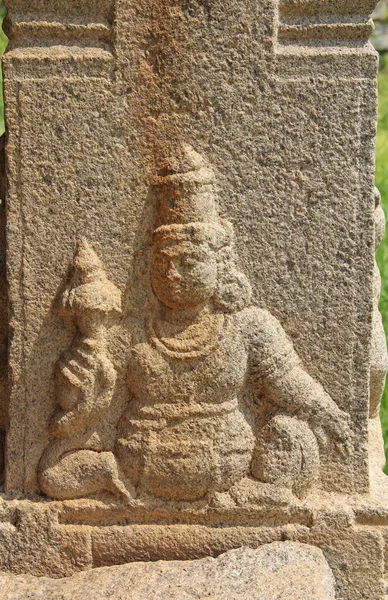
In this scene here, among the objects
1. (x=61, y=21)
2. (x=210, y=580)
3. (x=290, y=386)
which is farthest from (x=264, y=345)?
(x=61, y=21)

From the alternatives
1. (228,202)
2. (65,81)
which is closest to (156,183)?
(228,202)

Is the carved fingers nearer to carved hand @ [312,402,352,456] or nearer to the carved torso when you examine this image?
carved hand @ [312,402,352,456]

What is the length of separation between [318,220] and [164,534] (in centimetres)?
92

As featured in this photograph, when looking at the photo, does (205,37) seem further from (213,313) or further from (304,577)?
(304,577)

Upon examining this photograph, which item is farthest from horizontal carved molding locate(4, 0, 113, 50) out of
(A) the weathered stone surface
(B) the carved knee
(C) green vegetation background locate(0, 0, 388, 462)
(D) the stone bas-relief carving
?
(C) green vegetation background locate(0, 0, 388, 462)

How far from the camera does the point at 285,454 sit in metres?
2.25

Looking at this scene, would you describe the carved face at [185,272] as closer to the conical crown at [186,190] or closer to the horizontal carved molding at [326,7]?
the conical crown at [186,190]

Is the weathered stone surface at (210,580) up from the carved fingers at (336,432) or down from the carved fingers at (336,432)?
down

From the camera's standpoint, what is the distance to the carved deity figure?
2162mm

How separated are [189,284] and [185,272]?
3 centimetres

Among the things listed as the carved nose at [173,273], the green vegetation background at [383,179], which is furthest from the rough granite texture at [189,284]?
the green vegetation background at [383,179]

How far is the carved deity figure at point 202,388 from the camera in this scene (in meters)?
2.16

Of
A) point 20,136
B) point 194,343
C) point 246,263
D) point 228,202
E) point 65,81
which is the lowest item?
point 194,343

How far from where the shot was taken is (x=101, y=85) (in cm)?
217
